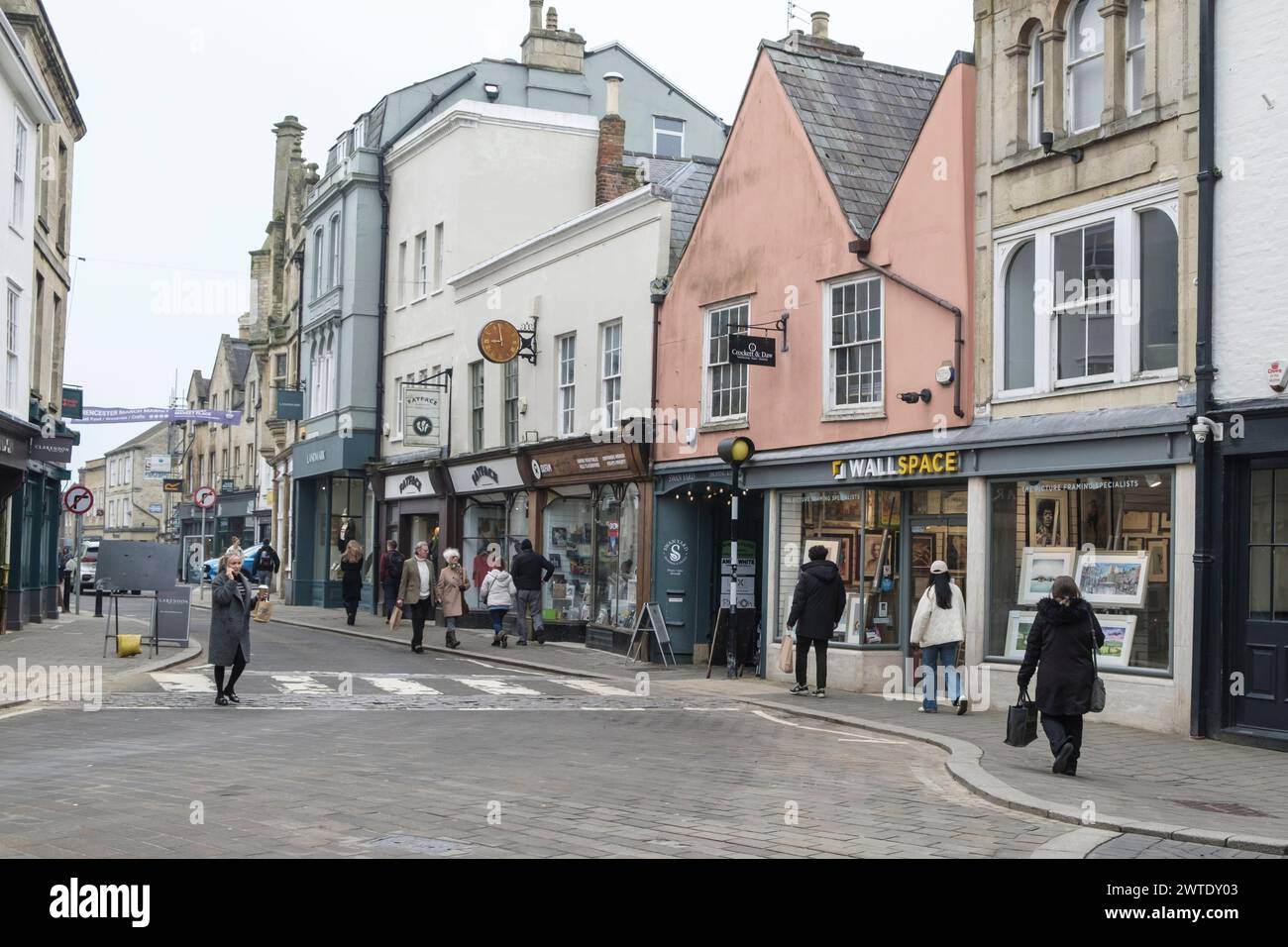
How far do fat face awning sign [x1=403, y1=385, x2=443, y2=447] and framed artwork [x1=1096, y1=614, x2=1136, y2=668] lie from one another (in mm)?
18905

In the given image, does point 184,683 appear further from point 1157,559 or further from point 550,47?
point 550,47

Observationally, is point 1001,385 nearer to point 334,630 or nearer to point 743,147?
point 743,147

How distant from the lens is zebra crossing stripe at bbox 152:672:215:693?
17.2 meters

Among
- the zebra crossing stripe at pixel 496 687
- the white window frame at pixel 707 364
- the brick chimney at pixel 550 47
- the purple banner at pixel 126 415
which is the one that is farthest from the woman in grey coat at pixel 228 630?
the purple banner at pixel 126 415

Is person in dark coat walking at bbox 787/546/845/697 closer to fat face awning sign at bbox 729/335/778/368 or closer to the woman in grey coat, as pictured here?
fat face awning sign at bbox 729/335/778/368

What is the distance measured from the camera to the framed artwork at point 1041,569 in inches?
632

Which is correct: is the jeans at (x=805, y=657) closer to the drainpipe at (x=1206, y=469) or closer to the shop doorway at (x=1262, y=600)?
the drainpipe at (x=1206, y=469)

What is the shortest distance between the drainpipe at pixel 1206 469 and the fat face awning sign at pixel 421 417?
66.0ft

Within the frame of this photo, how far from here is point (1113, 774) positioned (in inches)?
462

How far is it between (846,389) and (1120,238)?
5.20 meters

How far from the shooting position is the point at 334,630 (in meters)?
30.1

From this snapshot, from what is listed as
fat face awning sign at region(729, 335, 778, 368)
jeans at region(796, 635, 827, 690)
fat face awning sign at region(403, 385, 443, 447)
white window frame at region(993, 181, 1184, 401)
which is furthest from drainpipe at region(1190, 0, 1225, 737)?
fat face awning sign at region(403, 385, 443, 447)

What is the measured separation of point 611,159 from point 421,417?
7.36 meters

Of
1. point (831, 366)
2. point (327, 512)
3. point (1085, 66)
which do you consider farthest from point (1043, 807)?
point (327, 512)
